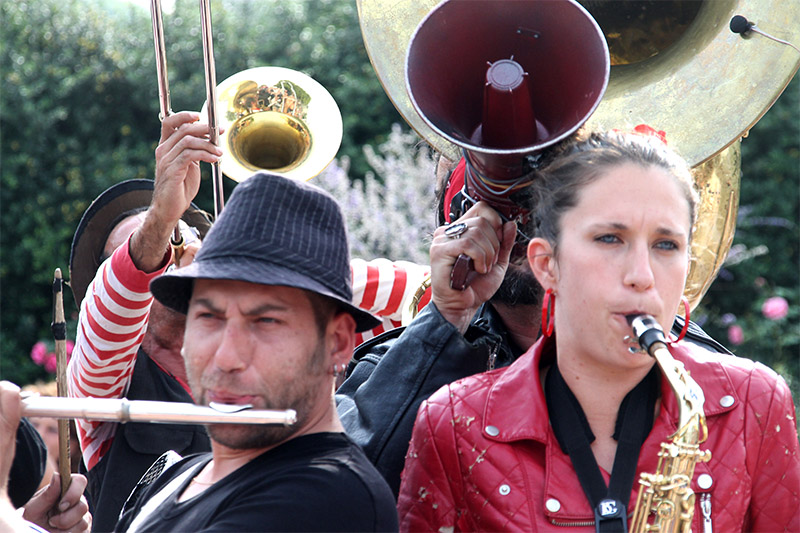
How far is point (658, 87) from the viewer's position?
261cm

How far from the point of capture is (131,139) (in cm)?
721

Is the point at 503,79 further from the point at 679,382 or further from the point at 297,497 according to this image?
the point at 297,497

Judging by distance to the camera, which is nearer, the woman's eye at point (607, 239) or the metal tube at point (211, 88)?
the woman's eye at point (607, 239)

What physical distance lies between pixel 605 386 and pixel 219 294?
73 centimetres

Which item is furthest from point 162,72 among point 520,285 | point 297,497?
A: point 297,497

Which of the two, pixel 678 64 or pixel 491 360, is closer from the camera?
pixel 491 360

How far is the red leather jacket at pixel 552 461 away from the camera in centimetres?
180

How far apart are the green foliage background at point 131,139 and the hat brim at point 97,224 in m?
2.88

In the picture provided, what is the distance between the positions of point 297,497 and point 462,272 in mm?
730

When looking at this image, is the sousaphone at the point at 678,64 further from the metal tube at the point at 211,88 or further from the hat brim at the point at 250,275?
the hat brim at the point at 250,275

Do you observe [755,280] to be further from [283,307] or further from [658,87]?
[283,307]

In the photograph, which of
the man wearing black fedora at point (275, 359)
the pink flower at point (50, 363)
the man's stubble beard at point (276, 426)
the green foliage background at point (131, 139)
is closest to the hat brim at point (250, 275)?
the man wearing black fedora at point (275, 359)

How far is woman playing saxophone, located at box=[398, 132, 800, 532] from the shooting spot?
1.79 m

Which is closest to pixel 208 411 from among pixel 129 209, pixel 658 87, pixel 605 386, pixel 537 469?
pixel 537 469
